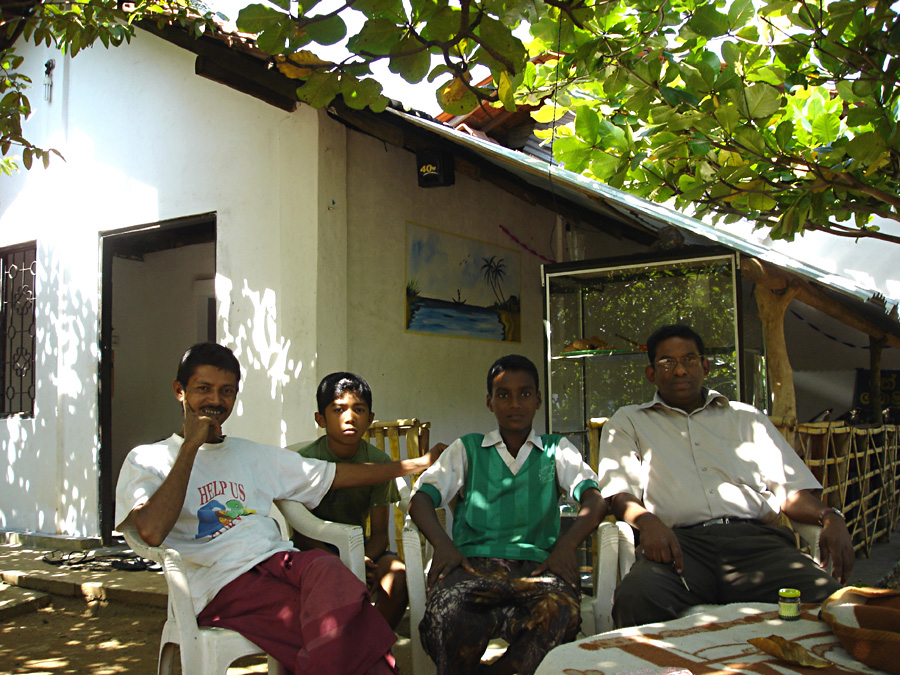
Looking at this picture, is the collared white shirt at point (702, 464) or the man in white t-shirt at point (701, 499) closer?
the man in white t-shirt at point (701, 499)

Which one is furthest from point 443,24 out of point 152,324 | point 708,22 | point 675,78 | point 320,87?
point 152,324

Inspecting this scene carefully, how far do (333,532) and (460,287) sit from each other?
3.32 metres

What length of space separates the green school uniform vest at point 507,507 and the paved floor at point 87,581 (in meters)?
2.52

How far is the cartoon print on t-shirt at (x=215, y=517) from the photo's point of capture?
2543 millimetres

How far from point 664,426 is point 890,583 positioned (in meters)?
2.32

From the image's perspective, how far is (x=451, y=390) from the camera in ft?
19.1

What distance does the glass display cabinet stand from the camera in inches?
163

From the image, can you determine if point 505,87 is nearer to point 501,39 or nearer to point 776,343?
point 501,39

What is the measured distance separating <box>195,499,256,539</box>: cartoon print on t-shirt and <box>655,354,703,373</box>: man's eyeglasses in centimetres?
167

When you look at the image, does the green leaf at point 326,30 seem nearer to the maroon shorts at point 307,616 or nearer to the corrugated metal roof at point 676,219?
the maroon shorts at point 307,616

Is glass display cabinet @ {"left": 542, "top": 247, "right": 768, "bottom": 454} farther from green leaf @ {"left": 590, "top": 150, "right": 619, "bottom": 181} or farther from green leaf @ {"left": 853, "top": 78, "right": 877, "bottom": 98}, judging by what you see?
green leaf @ {"left": 853, "top": 78, "right": 877, "bottom": 98}

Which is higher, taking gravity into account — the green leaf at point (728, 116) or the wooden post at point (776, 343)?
the green leaf at point (728, 116)

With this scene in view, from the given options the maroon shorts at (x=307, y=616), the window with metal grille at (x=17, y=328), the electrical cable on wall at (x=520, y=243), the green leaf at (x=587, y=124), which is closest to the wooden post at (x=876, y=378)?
the electrical cable on wall at (x=520, y=243)

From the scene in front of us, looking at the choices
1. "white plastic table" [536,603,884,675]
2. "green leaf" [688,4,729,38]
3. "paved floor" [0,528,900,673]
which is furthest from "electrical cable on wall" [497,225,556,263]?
"white plastic table" [536,603,884,675]
